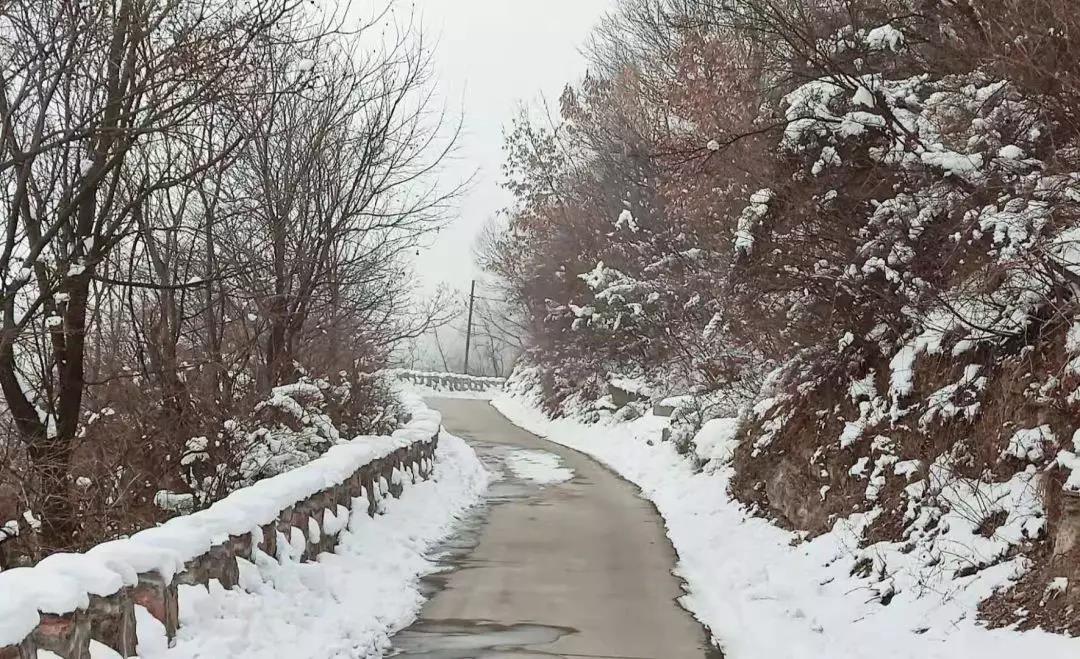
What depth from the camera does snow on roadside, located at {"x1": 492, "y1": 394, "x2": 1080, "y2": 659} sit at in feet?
20.7

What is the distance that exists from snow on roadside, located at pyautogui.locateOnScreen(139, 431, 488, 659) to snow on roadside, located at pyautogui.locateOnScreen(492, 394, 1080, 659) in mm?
2593

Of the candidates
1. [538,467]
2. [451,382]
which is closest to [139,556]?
[538,467]

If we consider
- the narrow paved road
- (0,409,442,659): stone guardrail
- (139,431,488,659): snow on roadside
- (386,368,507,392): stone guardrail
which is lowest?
the narrow paved road

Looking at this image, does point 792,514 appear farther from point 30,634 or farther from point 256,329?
point 30,634

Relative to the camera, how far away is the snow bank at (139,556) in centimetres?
439

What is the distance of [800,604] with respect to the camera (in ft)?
27.0

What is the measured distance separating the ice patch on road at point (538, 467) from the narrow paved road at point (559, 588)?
102 inches

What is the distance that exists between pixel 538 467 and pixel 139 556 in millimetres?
16302

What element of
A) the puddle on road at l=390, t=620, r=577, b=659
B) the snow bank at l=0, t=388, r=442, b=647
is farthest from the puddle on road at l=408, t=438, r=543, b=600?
the snow bank at l=0, t=388, r=442, b=647

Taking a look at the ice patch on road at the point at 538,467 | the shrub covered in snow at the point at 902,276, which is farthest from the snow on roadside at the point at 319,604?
the ice patch on road at the point at 538,467

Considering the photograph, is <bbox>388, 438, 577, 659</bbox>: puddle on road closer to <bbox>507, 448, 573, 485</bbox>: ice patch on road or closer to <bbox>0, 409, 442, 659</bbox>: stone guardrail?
Result: <bbox>0, 409, 442, 659</bbox>: stone guardrail

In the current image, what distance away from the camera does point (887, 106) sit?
→ 9.65 metres

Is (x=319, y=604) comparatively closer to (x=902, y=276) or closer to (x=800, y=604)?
(x=800, y=604)

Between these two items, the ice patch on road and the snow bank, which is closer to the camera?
the snow bank
